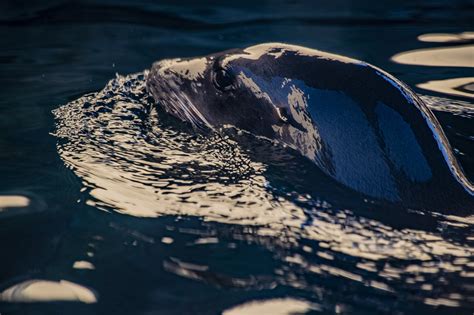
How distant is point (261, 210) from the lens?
3021 millimetres

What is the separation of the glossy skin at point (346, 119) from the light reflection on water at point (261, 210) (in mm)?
80

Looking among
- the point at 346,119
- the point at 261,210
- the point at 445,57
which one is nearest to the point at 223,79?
the point at 346,119

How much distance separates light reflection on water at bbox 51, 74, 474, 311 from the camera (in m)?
2.57

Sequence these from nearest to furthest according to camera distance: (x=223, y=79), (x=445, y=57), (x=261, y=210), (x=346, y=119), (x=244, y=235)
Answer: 1. (x=244, y=235)
2. (x=261, y=210)
3. (x=346, y=119)
4. (x=223, y=79)
5. (x=445, y=57)

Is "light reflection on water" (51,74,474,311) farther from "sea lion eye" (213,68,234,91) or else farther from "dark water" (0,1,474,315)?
"sea lion eye" (213,68,234,91)

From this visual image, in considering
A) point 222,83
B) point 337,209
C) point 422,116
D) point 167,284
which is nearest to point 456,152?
point 422,116

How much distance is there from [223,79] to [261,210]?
108 cm

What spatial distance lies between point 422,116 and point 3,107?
2401mm

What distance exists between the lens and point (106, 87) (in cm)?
458

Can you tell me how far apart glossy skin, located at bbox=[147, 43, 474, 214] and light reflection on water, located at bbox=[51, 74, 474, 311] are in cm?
8

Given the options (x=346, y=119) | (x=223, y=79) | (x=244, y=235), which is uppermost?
(x=223, y=79)

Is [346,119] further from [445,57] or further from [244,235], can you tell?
[445,57]

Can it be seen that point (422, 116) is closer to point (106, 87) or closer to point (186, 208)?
point (186, 208)

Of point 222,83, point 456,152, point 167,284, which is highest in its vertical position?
point 222,83
